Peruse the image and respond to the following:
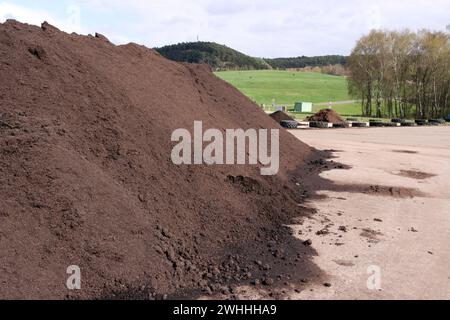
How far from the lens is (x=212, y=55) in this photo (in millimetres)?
121812

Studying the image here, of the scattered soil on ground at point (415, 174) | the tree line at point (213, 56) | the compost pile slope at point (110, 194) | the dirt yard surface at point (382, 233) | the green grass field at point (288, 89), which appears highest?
the tree line at point (213, 56)

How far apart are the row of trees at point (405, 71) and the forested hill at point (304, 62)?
339 ft

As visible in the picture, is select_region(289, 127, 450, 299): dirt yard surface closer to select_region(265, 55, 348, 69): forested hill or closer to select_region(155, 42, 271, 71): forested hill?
select_region(155, 42, 271, 71): forested hill

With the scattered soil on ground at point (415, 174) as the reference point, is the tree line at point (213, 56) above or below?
above

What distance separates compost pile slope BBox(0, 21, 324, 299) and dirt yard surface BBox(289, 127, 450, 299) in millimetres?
514

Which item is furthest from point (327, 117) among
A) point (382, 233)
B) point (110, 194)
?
point (110, 194)

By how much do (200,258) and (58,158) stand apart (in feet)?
6.19

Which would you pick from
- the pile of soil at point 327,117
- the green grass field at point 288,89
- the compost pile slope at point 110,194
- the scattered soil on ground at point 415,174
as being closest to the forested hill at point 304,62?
the green grass field at point 288,89

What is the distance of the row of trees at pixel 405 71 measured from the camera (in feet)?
149

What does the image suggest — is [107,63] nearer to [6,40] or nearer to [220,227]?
[6,40]

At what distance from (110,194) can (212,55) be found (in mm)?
120798

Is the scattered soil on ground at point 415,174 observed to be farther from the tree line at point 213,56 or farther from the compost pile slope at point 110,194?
the tree line at point 213,56

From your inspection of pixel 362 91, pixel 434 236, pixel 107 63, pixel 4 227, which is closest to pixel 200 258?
pixel 4 227

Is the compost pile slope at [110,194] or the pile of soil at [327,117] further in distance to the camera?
the pile of soil at [327,117]
